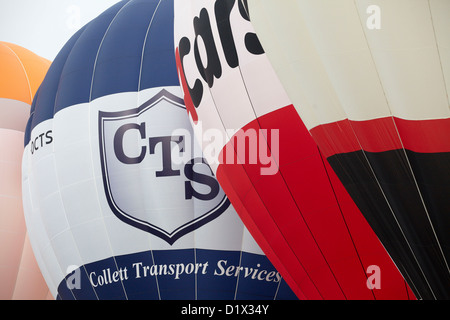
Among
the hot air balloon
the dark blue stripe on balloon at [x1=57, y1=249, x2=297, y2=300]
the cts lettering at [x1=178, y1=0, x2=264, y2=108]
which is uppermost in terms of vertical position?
the cts lettering at [x1=178, y1=0, x2=264, y2=108]

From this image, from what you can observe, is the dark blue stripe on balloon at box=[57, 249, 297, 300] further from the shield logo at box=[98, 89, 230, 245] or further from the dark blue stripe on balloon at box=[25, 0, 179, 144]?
the dark blue stripe on balloon at box=[25, 0, 179, 144]

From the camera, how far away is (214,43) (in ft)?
15.0

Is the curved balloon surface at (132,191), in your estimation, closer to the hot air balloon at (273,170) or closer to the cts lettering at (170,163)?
the cts lettering at (170,163)

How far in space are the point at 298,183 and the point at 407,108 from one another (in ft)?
2.78

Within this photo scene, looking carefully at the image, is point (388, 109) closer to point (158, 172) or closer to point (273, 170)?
point (273, 170)

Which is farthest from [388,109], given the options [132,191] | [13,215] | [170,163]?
[13,215]

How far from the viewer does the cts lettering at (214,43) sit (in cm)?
439

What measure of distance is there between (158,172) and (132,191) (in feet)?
0.72

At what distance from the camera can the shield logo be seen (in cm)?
510

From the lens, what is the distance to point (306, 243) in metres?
4.25

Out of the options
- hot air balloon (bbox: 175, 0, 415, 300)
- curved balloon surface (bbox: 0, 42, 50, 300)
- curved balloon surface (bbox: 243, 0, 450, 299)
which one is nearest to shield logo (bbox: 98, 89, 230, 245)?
hot air balloon (bbox: 175, 0, 415, 300)

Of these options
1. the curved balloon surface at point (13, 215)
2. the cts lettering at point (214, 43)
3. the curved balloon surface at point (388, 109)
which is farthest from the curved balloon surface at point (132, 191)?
the curved balloon surface at point (388, 109)

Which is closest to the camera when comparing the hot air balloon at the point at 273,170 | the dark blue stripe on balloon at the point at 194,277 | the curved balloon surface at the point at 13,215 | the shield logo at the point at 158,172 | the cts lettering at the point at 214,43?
the hot air balloon at the point at 273,170
